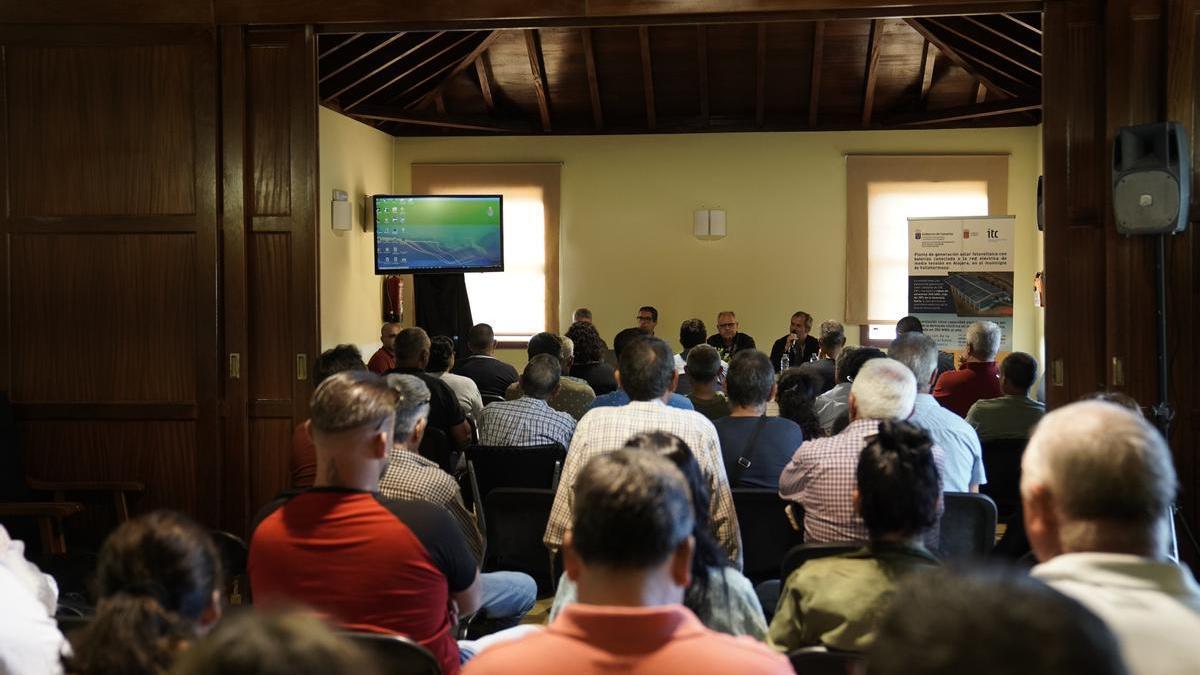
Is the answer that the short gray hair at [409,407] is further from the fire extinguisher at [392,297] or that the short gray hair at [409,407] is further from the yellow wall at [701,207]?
the yellow wall at [701,207]

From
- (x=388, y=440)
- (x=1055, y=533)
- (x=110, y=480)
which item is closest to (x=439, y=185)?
(x=110, y=480)

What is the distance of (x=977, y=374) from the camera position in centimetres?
645

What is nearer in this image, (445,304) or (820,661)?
(820,661)

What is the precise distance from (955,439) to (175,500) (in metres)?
3.75

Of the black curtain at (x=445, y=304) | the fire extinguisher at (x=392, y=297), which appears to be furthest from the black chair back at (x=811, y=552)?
the fire extinguisher at (x=392, y=297)

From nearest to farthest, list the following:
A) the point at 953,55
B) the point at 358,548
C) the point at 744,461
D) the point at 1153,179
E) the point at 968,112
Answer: the point at 358,548 < the point at 744,461 < the point at 1153,179 < the point at 953,55 < the point at 968,112

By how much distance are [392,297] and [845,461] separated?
883 centimetres

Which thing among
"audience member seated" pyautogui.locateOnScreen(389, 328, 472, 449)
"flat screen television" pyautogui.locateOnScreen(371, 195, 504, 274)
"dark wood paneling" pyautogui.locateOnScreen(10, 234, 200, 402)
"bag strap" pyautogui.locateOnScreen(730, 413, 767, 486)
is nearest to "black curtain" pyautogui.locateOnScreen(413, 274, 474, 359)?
"flat screen television" pyautogui.locateOnScreen(371, 195, 504, 274)

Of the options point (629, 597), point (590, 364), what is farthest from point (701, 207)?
point (629, 597)

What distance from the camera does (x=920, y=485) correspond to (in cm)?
254

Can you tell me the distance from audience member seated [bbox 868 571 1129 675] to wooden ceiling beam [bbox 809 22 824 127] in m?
9.90

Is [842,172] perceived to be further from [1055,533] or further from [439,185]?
[1055,533]

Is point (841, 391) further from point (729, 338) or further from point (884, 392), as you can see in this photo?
point (729, 338)

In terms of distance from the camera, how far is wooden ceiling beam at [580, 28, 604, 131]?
35.2 feet
